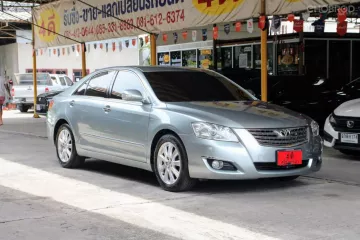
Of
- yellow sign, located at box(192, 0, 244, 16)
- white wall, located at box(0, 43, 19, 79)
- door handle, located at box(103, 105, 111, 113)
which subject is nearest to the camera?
door handle, located at box(103, 105, 111, 113)

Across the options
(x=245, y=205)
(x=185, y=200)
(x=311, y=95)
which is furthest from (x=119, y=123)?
(x=311, y=95)

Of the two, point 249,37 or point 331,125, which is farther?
point 249,37

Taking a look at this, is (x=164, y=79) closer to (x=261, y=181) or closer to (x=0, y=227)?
(x=261, y=181)

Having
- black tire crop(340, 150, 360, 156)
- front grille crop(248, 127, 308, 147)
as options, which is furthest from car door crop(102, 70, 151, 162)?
black tire crop(340, 150, 360, 156)

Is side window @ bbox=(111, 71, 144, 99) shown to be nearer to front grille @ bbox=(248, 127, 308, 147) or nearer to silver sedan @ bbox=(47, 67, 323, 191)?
→ silver sedan @ bbox=(47, 67, 323, 191)

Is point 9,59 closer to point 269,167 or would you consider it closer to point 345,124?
point 345,124

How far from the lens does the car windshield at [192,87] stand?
7.11m

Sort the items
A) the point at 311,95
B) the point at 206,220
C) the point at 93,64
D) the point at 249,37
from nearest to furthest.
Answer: the point at 206,220
the point at 311,95
the point at 249,37
the point at 93,64

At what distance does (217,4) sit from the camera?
38.1 ft

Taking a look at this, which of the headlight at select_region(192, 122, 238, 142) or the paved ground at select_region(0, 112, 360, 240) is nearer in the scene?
the paved ground at select_region(0, 112, 360, 240)

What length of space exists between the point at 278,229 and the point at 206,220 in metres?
0.74

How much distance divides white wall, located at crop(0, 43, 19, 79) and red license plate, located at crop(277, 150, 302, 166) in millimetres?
34028

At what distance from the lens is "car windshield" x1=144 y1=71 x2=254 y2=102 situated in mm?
7109

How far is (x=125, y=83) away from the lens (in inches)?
297
